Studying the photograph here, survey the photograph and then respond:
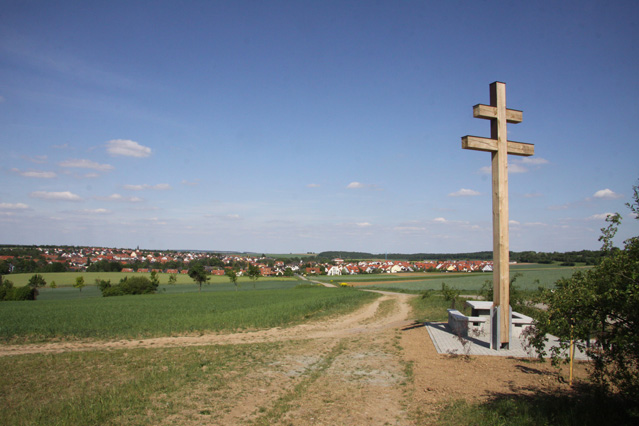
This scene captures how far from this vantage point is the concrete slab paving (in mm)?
10109

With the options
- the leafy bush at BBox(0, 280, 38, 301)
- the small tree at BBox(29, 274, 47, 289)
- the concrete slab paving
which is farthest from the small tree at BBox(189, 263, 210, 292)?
the concrete slab paving

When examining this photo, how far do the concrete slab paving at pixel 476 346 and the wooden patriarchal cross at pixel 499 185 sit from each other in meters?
0.35

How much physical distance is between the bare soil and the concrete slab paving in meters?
0.40

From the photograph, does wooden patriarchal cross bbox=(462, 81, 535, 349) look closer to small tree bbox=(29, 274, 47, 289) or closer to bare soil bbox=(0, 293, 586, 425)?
bare soil bbox=(0, 293, 586, 425)

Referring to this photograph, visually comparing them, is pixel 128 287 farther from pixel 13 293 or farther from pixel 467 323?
pixel 467 323

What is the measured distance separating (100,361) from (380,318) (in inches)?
528

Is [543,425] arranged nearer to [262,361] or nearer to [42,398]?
[262,361]

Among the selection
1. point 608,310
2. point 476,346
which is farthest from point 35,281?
point 608,310

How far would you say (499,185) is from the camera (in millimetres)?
10312

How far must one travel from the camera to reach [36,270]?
80.5 meters

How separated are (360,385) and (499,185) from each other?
6251mm

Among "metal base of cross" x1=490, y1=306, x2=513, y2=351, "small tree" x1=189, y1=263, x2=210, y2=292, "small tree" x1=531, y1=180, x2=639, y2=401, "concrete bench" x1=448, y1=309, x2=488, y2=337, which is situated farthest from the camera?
"small tree" x1=189, y1=263, x2=210, y2=292

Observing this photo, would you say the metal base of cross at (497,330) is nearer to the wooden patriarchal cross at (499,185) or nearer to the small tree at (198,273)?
the wooden patriarchal cross at (499,185)

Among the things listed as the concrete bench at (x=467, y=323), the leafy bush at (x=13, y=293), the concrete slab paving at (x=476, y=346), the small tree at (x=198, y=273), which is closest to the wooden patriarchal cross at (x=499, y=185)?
the concrete slab paving at (x=476, y=346)
